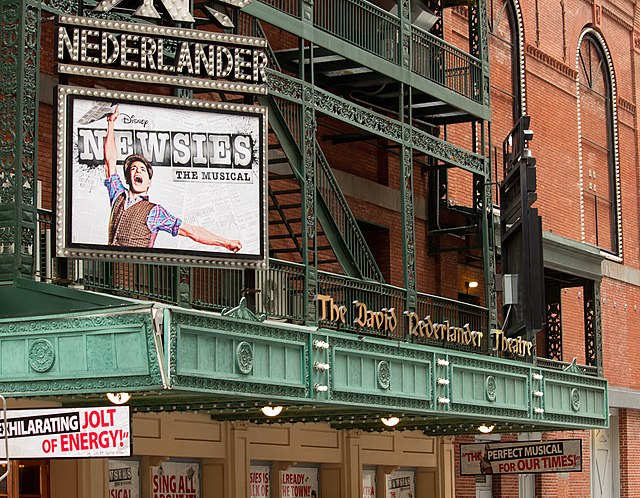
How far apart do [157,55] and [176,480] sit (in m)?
7.34

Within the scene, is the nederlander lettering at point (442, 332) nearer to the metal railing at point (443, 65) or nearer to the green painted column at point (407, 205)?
the green painted column at point (407, 205)

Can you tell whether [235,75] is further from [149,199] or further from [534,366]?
[534,366]

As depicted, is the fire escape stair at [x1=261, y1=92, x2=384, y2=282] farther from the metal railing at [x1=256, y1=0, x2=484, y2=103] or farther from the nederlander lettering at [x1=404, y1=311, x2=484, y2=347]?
the metal railing at [x1=256, y1=0, x2=484, y2=103]

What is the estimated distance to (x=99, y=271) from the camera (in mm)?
18609

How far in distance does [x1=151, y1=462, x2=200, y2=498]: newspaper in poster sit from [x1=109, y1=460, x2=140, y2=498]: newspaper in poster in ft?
0.83

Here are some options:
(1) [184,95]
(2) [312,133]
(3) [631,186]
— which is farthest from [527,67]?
(1) [184,95]

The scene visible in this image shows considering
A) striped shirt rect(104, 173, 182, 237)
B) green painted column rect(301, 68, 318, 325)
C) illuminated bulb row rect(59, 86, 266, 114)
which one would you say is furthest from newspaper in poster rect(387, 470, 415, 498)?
striped shirt rect(104, 173, 182, 237)

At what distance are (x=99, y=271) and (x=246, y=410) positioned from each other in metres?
3.94

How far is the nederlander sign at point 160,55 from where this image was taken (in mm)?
18266

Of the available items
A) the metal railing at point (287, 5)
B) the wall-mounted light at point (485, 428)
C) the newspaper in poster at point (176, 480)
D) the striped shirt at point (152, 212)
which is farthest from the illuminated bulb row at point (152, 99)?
the wall-mounted light at point (485, 428)

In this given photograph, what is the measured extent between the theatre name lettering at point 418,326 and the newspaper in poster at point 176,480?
11.2 feet

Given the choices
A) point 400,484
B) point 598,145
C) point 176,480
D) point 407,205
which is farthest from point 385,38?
point 598,145

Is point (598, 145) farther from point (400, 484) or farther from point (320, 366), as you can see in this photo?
point (320, 366)

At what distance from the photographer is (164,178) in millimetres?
18516
